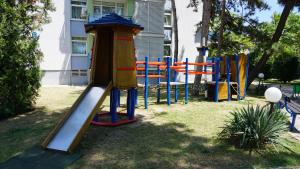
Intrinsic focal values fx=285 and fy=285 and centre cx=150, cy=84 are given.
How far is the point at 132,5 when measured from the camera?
23.3 metres

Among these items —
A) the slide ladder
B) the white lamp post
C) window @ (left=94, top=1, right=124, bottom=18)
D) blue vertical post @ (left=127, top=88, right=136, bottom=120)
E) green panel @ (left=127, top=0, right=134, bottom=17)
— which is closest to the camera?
the slide ladder

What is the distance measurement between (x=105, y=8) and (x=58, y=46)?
15.9 ft

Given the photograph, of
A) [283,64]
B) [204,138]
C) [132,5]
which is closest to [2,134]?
[204,138]

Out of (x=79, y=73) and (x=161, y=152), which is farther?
(x=79, y=73)

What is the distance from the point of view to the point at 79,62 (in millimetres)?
22156

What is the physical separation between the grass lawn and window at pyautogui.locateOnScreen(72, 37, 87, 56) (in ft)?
45.3

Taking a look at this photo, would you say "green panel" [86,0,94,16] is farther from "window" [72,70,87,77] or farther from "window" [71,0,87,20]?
"window" [72,70,87,77]

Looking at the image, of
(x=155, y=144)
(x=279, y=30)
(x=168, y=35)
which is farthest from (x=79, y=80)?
(x=155, y=144)

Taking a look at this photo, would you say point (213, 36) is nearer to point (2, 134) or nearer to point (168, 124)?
point (168, 124)

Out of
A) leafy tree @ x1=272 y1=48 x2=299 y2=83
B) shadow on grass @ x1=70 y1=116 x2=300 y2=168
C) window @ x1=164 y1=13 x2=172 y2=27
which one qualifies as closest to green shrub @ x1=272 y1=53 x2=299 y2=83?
leafy tree @ x1=272 y1=48 x2=299 y2=83

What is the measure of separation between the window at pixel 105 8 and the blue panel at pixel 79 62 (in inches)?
136

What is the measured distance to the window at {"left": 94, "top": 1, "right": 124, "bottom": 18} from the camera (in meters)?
22.5

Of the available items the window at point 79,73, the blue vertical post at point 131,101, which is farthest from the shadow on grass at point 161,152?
the window at point 79,73

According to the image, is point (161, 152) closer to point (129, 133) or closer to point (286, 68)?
point (129, 133)
